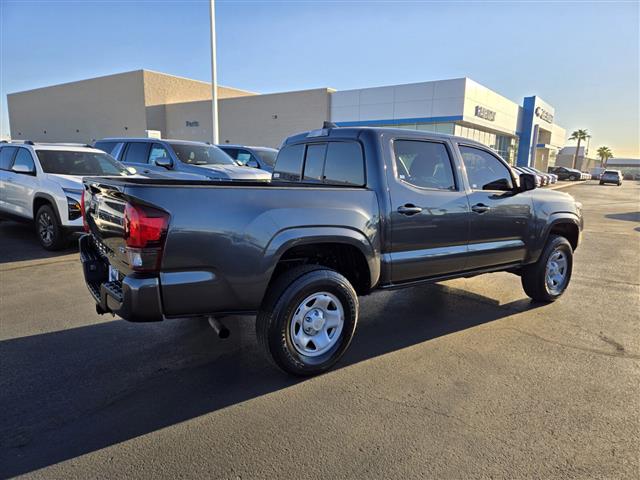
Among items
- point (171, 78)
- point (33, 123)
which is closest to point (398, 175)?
point (171, 78)

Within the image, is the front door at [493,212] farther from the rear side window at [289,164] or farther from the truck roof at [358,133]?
the rear side window at [289,164]

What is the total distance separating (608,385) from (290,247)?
2.77 meters

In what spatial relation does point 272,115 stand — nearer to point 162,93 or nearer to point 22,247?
point 162,93

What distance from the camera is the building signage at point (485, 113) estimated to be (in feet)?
107

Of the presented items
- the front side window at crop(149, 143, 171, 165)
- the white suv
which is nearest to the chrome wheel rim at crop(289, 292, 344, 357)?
the white suv

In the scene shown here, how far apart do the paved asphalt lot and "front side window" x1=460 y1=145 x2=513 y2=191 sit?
149 cm

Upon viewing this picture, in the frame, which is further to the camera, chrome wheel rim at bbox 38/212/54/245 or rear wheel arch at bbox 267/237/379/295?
chrome wheel rim at bbox 38/212/54/245

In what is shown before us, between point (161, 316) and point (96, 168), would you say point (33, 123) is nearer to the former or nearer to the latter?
point (96, 168)

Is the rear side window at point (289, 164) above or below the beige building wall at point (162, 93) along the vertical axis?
below

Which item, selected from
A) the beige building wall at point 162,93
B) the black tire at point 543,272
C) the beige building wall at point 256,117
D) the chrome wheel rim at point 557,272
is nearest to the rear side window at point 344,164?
the black tire at point 543,272

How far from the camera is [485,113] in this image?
111 feet

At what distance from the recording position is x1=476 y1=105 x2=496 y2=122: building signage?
3258cm

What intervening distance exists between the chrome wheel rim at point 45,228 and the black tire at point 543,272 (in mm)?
7383

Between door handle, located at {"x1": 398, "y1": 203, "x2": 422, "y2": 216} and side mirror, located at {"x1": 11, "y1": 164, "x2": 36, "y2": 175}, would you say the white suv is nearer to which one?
side mirror, located at {"x1": 11, "y1": 164, "x2": 36, "y2": 175}
